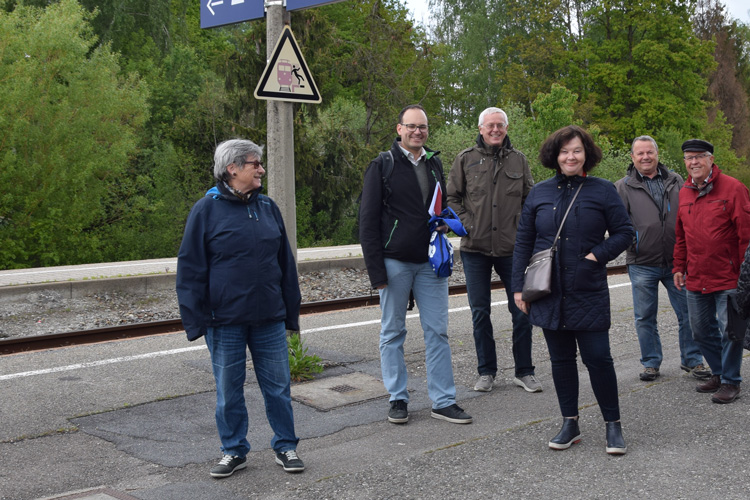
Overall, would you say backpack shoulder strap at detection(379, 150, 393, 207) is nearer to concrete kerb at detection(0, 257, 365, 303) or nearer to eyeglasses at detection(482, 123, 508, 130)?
eyeglasses at detection(482, 123, 508, 130)

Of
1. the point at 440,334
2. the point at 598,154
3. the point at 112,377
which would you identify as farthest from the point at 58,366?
the point at 598,154

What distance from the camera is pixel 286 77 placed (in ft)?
22.4

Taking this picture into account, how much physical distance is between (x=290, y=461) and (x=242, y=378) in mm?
557

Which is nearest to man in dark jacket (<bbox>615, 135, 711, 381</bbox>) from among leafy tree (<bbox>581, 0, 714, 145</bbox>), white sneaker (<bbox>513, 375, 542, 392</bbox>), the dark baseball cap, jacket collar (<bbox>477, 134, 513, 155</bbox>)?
the dark baseball cap

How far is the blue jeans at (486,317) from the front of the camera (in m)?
6.34

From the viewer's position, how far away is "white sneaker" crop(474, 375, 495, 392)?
6352 millimetres

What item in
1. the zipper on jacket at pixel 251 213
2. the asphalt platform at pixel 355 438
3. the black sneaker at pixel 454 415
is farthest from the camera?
the black sneaker at pixel 454 415

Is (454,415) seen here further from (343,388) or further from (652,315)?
(652,315)

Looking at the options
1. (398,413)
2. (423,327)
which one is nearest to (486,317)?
(423,327)

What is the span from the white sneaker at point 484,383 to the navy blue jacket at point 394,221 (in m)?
1.35

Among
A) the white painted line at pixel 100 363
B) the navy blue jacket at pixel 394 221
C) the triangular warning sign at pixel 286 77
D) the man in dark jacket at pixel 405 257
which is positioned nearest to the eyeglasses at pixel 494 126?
the man in dark jacket at pixel 405 257

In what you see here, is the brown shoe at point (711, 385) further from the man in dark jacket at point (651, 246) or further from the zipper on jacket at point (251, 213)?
the zipper on jacket at point (251, 213)

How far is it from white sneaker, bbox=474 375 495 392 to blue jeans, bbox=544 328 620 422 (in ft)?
4.47

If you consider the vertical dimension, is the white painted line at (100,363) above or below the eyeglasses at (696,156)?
below
